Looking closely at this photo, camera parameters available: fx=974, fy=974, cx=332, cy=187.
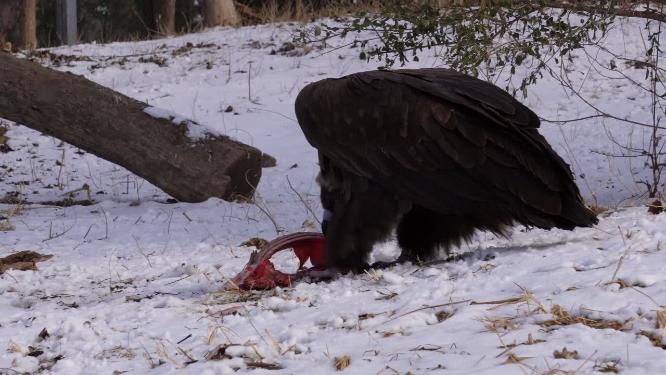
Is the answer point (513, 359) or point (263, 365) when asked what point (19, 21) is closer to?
point (263, 365)

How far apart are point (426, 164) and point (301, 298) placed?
894mm

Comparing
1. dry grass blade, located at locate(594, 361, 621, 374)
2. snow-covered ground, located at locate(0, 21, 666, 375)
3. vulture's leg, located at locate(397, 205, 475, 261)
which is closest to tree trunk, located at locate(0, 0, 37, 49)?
snow-covered ground, located at locate(0, 21, 666, 375)

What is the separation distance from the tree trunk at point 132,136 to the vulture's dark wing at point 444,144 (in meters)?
2.56

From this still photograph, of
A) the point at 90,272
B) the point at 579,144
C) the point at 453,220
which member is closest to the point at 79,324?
the point at 90,272

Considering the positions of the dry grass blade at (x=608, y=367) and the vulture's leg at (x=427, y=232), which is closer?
the dry grass blade at (x=608, y=367)

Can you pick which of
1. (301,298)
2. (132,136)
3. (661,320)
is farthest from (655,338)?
(132,136)

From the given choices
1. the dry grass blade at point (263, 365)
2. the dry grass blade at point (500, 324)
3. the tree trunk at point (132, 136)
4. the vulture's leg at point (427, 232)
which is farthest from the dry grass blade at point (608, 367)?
the tree trunk at point (132, 136)

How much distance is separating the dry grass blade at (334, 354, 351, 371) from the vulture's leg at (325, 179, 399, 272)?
150 centimetres

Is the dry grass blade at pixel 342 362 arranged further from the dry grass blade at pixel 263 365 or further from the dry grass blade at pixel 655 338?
the dry grass blade at pixel 655 338

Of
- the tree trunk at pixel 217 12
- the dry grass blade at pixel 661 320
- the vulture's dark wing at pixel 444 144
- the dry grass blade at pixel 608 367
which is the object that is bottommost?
the dry grass blade at pixel 608 367

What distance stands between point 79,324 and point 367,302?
3.74 ft

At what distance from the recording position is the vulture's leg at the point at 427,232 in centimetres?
460

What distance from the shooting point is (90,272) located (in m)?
5.17

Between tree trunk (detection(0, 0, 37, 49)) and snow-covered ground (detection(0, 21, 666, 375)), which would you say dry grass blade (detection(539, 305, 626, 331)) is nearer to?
snow-covered ground (detection(0, 21, 666, 375))
